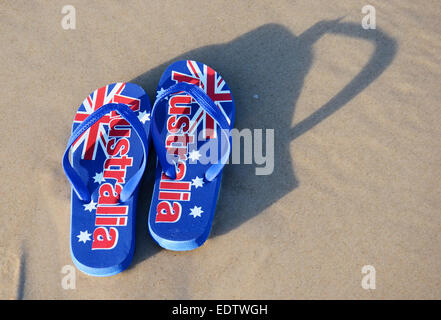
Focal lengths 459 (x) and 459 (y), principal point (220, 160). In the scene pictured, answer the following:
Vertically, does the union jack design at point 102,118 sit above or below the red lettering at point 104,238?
above

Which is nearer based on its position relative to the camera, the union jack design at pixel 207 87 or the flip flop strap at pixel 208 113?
the flip flop strap at pixel 208 113

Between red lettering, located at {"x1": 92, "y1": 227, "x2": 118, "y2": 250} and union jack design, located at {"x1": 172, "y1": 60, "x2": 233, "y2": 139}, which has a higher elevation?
union jack design, located at {"x1": 172, "y1": 60, "x2": 233, "y2": 139}

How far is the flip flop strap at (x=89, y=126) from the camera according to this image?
1829 millimetres

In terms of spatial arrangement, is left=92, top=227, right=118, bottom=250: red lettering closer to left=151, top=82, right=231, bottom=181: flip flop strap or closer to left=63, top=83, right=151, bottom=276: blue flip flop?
left=63, top=83, right=151, bottom=276: blue flip flop

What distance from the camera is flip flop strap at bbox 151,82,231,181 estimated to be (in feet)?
6.19

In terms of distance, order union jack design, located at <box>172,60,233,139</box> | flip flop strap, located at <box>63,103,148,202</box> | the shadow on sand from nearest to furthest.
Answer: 1. flip flop strap, located at <box>63,103,148,202</box>
2. the shadow on sand
3. union jack design, located at <box>172,60,233,139</box>

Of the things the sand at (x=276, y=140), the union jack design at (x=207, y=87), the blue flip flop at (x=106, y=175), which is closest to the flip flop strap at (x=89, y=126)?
the blue flip flop at (x=106, y=175)

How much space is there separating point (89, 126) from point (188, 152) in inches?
17.5

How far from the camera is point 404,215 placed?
1.98 m

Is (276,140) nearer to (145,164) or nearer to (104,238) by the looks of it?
(145,164)

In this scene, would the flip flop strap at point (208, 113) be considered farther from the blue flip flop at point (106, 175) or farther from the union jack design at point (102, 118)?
the union jack design at point (102, 118)

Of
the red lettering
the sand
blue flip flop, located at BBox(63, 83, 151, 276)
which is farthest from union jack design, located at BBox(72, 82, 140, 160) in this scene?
the red lettering

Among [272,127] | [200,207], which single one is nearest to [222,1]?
[272,127]

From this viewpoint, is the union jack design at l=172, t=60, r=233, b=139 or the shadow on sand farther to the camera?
the union jack design at l=172, t=60, r=233, b=139
